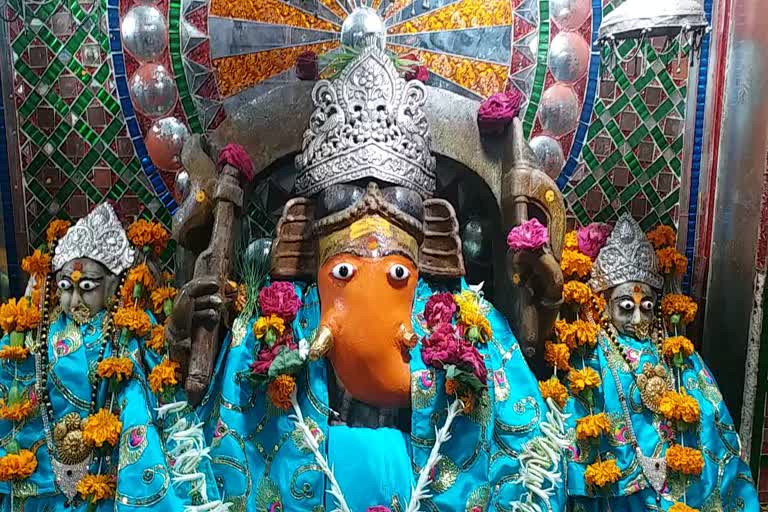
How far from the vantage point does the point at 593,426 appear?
2.17 m

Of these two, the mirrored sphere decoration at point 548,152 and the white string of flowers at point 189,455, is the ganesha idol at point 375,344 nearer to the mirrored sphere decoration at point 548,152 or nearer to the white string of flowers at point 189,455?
the white string of flowers at point 189,455

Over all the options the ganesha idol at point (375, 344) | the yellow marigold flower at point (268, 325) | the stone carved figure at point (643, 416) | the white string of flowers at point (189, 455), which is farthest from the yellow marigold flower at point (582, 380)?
the white string of flowers at point (189, 455)

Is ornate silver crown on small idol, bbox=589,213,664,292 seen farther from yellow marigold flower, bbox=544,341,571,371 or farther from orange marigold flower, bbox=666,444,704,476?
orange marigold flower, bbox=666,444,704,476

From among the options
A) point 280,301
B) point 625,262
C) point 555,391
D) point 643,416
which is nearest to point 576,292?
point 625,262

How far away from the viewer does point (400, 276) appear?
6.37 feet

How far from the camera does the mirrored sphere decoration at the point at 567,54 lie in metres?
2.46

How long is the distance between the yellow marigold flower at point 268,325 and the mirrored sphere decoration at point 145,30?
100cm

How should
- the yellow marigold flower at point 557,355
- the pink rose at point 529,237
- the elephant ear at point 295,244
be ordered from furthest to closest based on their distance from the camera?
1. the yellow marigold flower at point 557,355
2. the elephant ear at point 295,244
3. the pink rose at point 529,237

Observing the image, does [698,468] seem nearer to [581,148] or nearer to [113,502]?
[581,148]

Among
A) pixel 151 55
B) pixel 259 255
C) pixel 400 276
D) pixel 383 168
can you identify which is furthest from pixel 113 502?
pixel 151 55

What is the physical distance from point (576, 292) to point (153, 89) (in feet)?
4.82

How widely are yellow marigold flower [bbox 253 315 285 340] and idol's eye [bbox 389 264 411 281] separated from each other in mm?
320

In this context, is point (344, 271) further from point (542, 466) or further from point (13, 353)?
point (13, 353)

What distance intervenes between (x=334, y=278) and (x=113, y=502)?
3.07 ft
